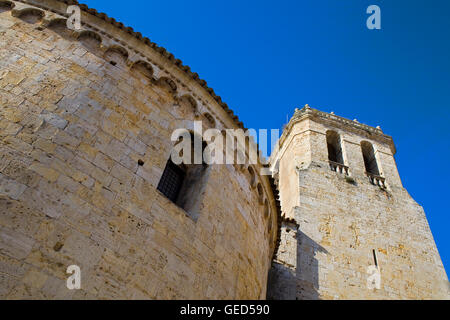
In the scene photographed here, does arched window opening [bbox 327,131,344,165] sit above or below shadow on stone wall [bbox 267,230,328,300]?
above

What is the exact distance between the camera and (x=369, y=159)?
1862cm

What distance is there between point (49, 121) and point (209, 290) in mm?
3061

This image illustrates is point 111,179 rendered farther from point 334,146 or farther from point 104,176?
point 334,146

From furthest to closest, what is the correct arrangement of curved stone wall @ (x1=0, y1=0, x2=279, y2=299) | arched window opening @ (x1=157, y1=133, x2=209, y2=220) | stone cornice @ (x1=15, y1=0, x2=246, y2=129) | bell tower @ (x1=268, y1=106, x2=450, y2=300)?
bell tower @ (x1=268, y1=106, x2=450, y2=300) → stone cornice @ (x1=15, y1=0, x2=246, y2=129) → arched window opening @ (x1=157, y1=133, x2=209, y2=220) → curved stone wall @ (x1=0, y1=0, x2=279, y2=299)

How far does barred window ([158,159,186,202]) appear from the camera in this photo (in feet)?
20.2

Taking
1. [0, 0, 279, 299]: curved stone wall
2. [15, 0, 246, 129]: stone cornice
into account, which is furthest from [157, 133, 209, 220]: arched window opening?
[15, 0, 246, 129]: stone cornice

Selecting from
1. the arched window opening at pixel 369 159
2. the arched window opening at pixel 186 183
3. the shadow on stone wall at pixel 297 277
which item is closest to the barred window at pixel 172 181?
the arched window opening at pixel 186 183

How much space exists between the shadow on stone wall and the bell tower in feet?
0.09

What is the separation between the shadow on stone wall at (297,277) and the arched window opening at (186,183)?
584 cm

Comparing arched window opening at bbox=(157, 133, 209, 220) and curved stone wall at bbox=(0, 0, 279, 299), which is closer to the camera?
curved stone wall at bbox=(0, 0, 279, 299)

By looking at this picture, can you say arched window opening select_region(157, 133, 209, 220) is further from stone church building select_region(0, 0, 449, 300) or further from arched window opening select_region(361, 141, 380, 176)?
arched window opening select_region(361, 141, 380, 176)

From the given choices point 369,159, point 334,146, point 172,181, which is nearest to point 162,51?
point 172,181

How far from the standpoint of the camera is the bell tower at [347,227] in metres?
11.8

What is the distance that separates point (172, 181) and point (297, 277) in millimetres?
6718
